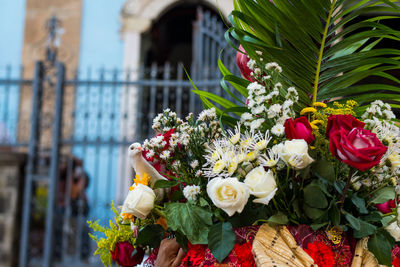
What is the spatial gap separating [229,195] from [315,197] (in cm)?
16

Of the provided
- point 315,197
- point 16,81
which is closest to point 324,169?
point 315,197

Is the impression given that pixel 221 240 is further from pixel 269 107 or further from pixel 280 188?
pixel 269 107

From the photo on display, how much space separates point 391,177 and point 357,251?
17cm

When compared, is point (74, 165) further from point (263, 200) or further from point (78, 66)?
point (263, 200)

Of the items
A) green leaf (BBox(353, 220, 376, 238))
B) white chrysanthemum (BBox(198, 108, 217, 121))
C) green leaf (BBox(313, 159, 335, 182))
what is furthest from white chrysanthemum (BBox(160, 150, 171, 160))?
green leaf (BBox(353, 220, 376, 238))

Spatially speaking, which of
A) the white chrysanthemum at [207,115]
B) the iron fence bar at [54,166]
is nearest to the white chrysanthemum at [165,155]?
the white chrysanthemum at [207,115]

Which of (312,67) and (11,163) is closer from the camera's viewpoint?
(312,67)

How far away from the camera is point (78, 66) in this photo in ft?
23.9

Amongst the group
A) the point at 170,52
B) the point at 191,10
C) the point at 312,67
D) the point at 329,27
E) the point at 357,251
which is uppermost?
the point at 191,10

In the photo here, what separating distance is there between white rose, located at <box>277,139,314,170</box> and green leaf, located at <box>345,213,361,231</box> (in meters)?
0.13

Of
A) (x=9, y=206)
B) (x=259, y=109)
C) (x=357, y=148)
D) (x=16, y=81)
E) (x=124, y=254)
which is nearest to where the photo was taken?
(x=357, y=148)

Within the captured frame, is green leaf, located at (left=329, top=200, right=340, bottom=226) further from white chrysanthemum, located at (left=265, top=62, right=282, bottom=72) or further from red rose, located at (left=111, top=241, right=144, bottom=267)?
red rose, located at (left=111, top=241, right=144, bottom=267)

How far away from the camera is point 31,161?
17.8 ft

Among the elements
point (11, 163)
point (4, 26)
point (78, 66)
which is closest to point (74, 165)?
point (11, 163)
